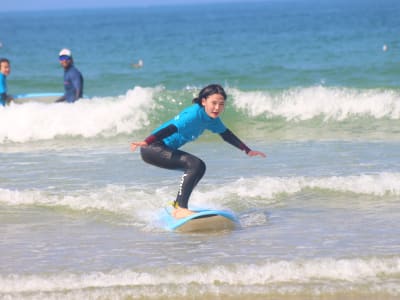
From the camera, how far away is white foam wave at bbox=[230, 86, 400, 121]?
1653 cm

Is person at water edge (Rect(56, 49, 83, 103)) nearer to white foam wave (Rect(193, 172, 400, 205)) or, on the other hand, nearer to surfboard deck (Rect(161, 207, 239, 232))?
white foam wave (Rect(193, 172, 400, 205))

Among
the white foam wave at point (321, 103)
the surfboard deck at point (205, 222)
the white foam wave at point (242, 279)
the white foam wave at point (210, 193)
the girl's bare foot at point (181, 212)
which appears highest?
the white foam wave at point (321, 103)

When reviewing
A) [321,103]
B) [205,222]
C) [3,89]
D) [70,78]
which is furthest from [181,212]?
[321,103]

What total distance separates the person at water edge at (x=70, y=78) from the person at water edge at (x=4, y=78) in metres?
1.02

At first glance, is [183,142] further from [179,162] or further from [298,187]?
[298,187]

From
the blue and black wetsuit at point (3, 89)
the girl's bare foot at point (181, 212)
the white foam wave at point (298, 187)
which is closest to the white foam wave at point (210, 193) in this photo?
the white foam wave at point (298, 187)

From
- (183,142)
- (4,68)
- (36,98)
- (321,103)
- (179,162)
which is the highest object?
(4,68)

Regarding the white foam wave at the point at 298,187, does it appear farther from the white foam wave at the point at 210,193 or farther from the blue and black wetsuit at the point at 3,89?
the blue and black wetsuit at the point at 3,89

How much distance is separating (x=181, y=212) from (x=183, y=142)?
0.68 m

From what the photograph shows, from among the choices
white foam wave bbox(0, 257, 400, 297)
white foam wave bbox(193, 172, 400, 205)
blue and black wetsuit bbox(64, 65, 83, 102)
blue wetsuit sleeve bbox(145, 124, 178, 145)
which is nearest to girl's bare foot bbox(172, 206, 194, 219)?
blue wetsuit sleeve bbox(145, 124, 178, 145)

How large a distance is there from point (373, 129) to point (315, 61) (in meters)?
15.6

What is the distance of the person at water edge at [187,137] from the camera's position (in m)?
7.47

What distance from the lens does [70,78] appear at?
1547 centimetres

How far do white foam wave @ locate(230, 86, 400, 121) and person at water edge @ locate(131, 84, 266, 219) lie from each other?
8756 mm
